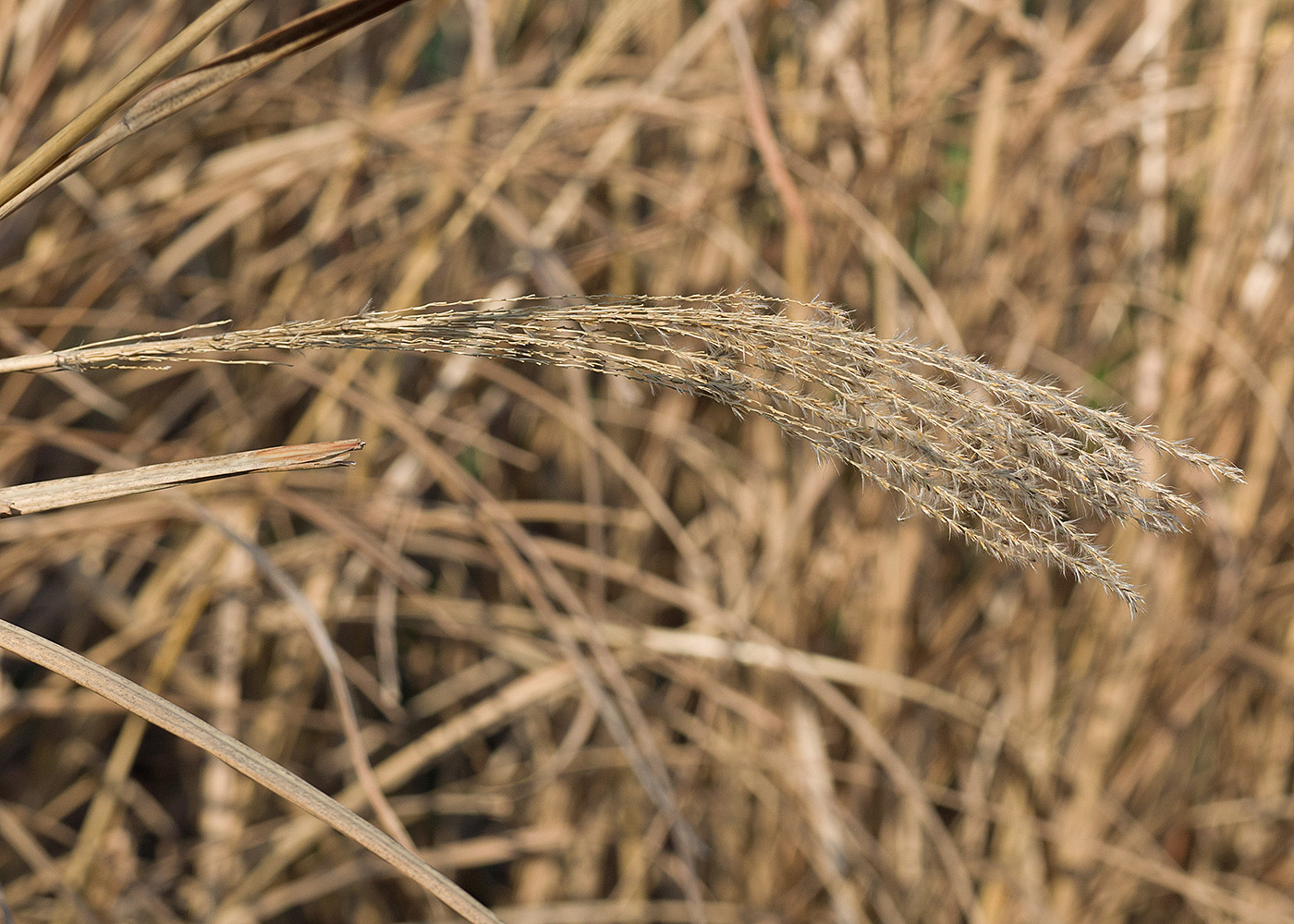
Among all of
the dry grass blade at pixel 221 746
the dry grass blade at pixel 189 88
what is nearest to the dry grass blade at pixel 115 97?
the dry grass blade at pixel 189 88

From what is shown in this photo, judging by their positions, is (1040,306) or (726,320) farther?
(1040,306)

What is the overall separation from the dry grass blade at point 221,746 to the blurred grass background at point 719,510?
49 cm

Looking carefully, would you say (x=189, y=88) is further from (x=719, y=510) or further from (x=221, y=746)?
(x=719, y=510)

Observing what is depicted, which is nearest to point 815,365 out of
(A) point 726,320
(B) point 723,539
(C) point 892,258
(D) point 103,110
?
(A) point 726,320

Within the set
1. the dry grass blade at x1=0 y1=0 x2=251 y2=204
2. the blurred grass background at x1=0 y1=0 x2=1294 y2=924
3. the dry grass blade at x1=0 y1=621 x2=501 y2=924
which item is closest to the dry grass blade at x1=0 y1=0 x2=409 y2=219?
the dry grass blade at x1=0 y1=0 x2=251 y2=204

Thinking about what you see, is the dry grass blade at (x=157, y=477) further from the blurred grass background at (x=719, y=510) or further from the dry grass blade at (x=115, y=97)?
the blurred grass background at (x=719, y=510)

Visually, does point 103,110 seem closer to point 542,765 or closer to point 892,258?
point 892,258

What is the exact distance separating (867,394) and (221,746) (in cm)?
23

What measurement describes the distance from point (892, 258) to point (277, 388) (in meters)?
0.58

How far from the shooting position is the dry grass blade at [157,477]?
299 millimetres

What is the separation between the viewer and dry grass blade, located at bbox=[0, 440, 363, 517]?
30cm

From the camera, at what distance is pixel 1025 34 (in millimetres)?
909

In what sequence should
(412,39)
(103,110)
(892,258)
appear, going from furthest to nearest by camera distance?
(412,39) → (892,258) → (103,110)

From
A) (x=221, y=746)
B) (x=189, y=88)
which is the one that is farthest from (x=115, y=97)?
(x=221, y=746)
